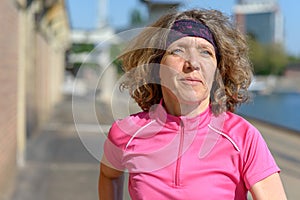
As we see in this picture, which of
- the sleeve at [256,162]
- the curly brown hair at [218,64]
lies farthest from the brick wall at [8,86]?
the sleeve at [256,162]

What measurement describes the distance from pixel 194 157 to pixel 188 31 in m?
0.40

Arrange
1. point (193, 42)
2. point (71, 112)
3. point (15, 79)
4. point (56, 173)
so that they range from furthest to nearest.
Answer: point (56, 173), point (15, 79), point (71, 112), point (193, 42)

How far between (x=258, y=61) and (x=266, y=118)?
370cm

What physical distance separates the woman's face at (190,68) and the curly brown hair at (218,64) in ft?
0.22

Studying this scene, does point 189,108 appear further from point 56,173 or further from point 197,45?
point 56,173

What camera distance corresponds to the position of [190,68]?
5.99 ft

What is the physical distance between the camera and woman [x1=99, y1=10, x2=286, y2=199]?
178 cm

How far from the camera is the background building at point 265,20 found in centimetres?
1027

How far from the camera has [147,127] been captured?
192cm

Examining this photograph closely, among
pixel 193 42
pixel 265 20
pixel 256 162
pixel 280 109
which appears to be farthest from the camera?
pixel 280 109

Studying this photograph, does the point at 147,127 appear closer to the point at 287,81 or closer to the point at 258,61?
the point at 258,61

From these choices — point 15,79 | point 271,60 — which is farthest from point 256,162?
point 271,60

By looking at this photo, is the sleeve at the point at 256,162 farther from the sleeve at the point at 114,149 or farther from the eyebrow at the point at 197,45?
the sleeve at the point at 114,149

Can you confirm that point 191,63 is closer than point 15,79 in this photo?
Yes
